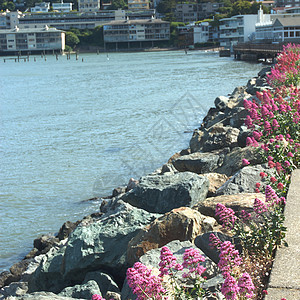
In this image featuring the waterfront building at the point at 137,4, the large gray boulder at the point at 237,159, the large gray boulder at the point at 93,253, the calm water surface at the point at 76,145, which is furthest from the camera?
the waterfront building at the point at 137,4

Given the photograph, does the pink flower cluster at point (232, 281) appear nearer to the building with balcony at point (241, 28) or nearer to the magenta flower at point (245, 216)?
the magenta flower at point (245, 216)

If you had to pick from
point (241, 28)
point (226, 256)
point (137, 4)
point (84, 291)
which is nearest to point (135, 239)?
point (84, 291)

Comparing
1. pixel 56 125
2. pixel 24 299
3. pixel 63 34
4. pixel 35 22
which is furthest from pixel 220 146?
pixel 35 22

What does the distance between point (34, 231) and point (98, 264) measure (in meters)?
4.16

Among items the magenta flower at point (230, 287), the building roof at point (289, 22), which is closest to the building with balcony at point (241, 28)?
the building roof at point (289, 22)

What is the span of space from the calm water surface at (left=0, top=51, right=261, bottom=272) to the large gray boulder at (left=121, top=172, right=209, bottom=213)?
95.2 inches

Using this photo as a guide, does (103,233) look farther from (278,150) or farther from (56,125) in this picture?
(56,125)

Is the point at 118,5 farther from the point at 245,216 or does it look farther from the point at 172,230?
the point at 245,216

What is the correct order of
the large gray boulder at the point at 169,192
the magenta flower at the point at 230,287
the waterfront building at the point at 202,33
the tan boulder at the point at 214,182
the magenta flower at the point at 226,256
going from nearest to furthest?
the magenta flower at the point at 230,287
the magenta flower at the point at 226,256
the large gray boulder at the point at 169,192
the tan boulder at the point at 214,182
the waterfront building at the point at 202,33

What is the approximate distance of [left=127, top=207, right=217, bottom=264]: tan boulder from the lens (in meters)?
5.35

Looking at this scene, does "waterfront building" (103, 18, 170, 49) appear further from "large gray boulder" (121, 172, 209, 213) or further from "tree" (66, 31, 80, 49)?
"large gray boulder" (121, 172, 209, 213)

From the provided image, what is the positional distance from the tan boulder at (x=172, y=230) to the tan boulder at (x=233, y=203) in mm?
272

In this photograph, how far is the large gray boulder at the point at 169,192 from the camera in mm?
6859

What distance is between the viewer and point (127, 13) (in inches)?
6870
